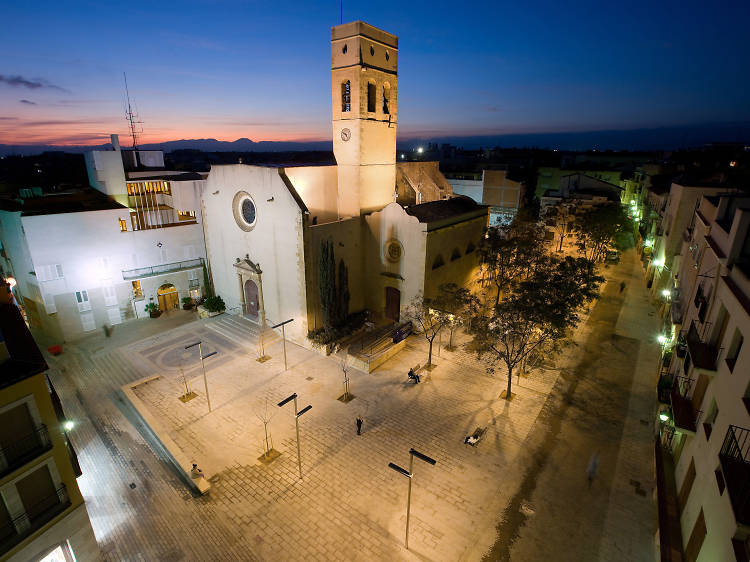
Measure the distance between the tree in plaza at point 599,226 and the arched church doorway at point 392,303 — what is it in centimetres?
1731

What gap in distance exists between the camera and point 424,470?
549 inches

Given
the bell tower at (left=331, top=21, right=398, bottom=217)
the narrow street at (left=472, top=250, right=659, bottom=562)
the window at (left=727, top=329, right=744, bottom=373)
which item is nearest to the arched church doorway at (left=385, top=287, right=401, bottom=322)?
the bell tower at (left=331, top=21, right=398, bottom=217)

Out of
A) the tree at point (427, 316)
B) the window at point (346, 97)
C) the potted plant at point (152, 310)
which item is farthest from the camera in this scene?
the potted plant at point (152, 310)

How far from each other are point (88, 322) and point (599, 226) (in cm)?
3771

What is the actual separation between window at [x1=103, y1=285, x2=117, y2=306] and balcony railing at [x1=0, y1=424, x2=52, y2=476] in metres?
18.0

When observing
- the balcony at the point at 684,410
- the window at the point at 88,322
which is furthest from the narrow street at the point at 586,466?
the window at the point at 88,322

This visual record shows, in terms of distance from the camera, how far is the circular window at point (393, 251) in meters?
23.2

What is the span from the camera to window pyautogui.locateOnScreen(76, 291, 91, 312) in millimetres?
23375

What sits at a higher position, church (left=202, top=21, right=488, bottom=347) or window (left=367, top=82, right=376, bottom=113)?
window (left=367, top=82, right=376, bottom=113)

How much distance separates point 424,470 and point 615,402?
978cm

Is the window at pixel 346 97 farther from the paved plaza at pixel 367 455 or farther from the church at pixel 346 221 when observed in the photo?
the paved plaza at pixel 367 455

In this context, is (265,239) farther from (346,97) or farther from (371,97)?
(371,97)

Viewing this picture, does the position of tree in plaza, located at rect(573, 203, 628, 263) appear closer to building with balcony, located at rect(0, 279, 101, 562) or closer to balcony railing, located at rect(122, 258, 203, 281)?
balcony railing, located at rect(122, 258, 203, 281)

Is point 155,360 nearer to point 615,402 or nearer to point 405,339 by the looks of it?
point 405,339
